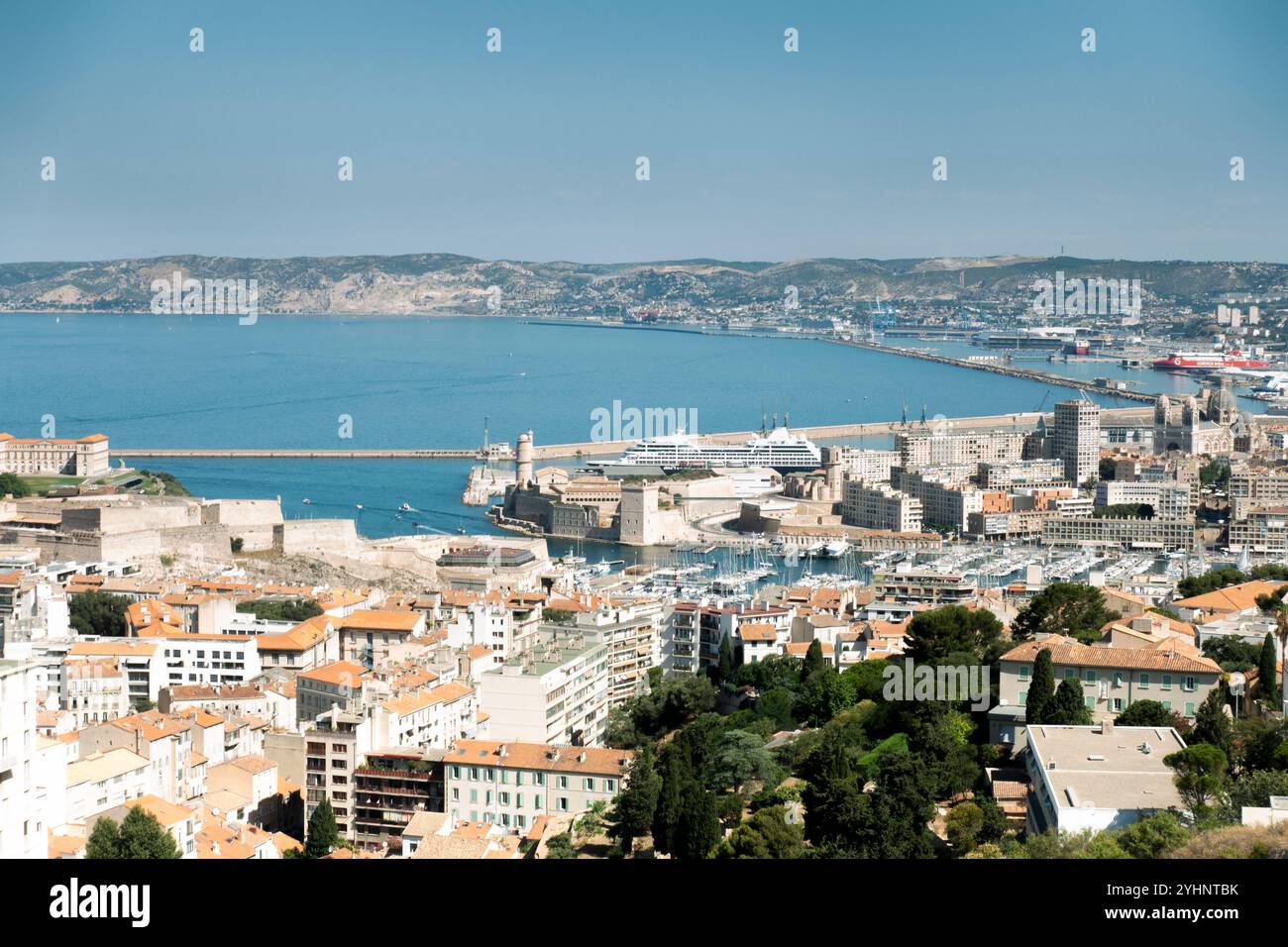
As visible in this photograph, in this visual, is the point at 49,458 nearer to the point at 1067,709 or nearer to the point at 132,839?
the point at 132,839

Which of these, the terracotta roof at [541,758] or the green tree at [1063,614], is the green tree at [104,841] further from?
the green tree at [1063,614]

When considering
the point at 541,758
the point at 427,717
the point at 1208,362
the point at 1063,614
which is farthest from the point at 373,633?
the point at 1208,362

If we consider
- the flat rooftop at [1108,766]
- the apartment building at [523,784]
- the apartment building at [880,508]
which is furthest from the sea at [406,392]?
the flat rooftop at [1108,766]

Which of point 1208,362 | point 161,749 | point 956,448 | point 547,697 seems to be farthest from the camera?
point 1208,362

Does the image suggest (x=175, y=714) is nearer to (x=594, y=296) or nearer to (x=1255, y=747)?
(x=1255, y=747)

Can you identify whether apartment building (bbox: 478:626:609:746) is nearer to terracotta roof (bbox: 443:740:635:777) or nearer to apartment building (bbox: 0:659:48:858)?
terracotta roof (bbox: 443:740:635:777)

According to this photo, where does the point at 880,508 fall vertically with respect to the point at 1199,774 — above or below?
below

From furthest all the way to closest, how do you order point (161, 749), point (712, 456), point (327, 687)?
point (712, 456)
point (327, 687)
point (161, 749)

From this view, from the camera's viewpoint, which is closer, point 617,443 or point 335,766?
point 335,766
